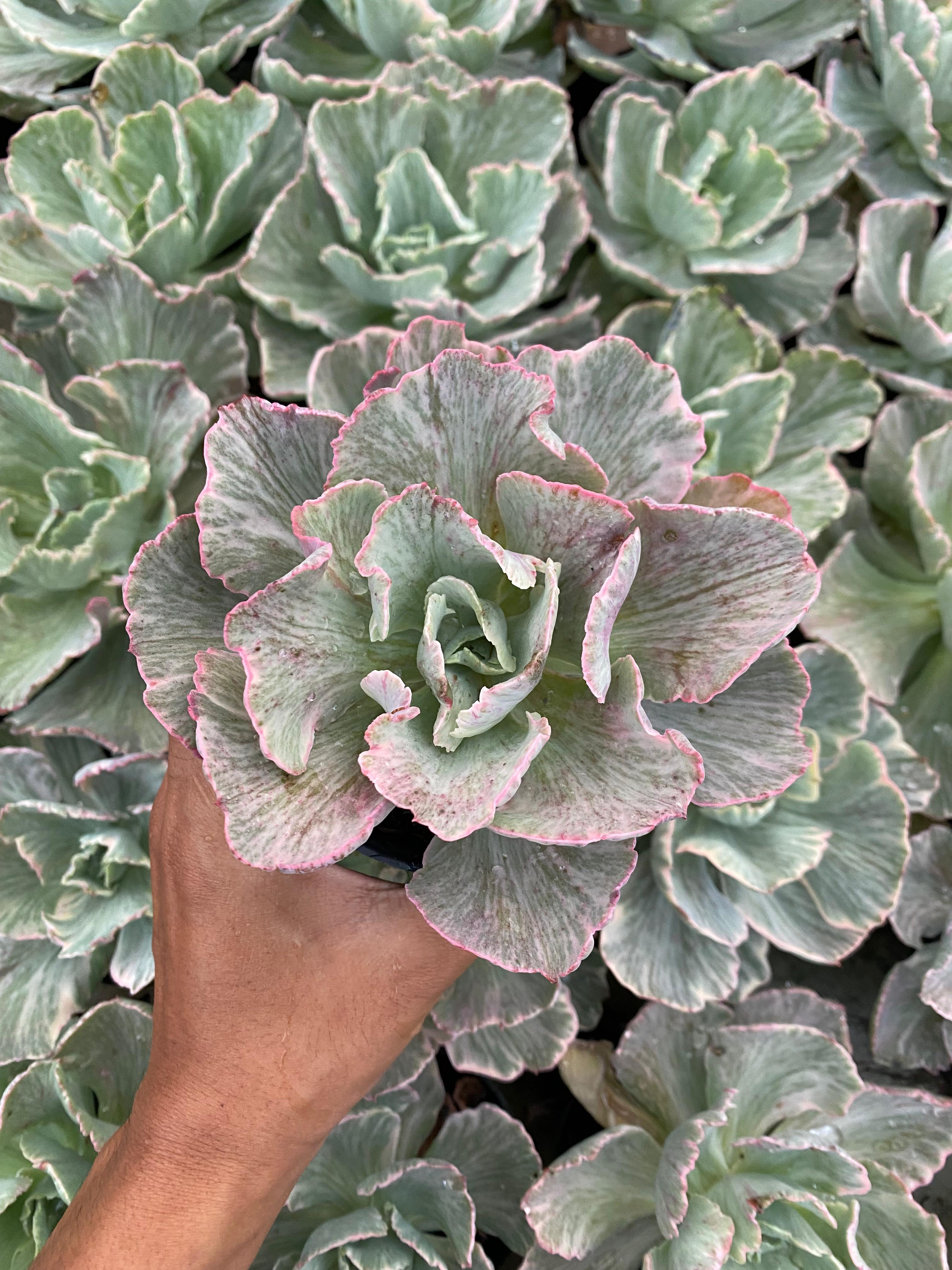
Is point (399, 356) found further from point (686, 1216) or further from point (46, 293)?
point (686, 1216)

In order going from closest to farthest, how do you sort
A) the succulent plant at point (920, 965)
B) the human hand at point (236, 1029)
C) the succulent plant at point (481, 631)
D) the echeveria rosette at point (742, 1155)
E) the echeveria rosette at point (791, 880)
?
the succulent plant at point (481, 631) → the human hand at point (236, 1029) → the echeveria rosette at point (742, 1155) → the echeveria rosette at point (791, 880) → the succulent plant at point (920, 965)

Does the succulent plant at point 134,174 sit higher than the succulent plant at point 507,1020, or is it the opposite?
the succulent plant at point 134,174

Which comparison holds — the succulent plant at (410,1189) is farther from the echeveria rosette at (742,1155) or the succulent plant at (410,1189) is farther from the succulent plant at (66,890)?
the succulent plant at (66,890)

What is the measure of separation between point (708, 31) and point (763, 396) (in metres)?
0.51

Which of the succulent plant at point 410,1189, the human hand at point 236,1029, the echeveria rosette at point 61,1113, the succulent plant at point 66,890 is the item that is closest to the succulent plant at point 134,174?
the succulent plant at point 66,890

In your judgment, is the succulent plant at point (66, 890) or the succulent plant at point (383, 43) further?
the succulent plant at point (383, 43)

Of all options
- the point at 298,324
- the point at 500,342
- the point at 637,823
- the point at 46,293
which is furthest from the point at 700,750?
the point at 46,293

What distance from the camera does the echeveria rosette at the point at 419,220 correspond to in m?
1.00

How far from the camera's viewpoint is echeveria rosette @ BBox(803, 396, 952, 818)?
3.59ft

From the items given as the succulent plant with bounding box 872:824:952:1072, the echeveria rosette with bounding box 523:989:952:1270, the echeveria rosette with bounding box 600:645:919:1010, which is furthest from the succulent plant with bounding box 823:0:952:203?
the echeveria rosette with bounding box 523:989:952:1270

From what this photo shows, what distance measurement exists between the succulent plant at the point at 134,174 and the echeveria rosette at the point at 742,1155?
3.12 feet

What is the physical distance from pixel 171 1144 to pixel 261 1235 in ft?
0.45

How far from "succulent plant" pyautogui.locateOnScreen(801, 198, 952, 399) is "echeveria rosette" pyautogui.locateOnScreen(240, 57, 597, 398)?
35cm

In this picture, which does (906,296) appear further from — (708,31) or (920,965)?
(920,965)
